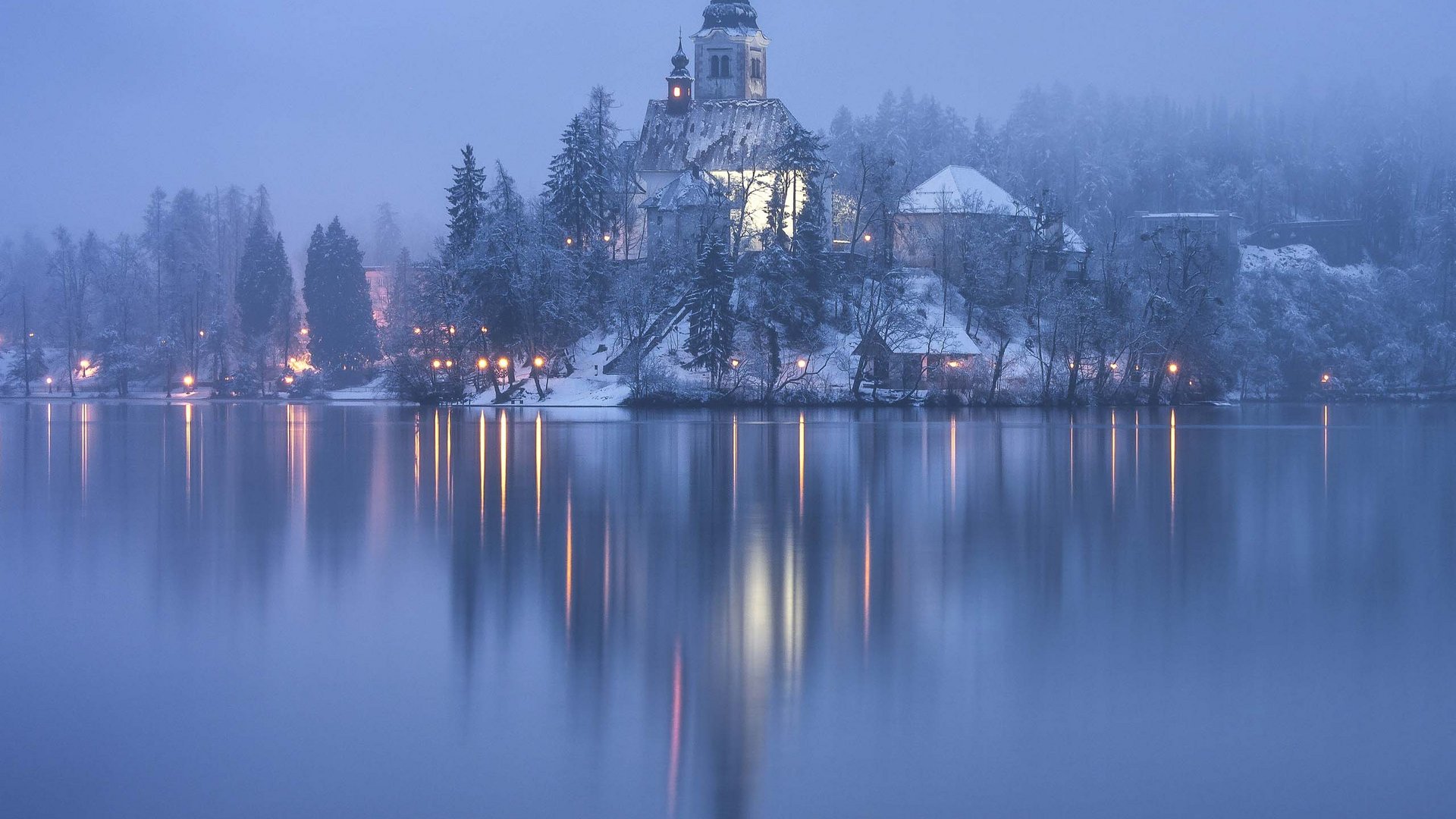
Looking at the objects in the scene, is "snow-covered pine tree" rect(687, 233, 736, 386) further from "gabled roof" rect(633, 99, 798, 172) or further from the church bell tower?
the church bell tower

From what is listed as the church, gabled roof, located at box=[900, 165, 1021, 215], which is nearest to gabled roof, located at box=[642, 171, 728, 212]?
the church

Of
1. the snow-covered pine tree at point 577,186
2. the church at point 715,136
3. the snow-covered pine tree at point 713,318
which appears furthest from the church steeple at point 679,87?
the snow-covered pine tree at point 713,318

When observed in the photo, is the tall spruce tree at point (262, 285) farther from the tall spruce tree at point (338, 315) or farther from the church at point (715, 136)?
the church at point (715, 136)

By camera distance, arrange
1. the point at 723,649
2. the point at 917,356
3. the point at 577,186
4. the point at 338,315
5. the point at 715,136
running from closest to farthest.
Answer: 1. the point at 723,649
2. the point at 917,356
3. the point at 577,186
4. the point at 715,136
5. the point at 338,315

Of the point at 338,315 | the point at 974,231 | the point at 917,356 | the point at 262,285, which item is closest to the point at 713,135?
the point at 974,231

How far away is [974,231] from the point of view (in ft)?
266

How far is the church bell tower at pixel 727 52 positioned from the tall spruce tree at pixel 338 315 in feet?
93.1

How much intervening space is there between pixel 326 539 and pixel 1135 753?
41.0 ft

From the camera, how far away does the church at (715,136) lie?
82375 mm

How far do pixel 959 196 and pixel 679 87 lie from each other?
63.4 feet

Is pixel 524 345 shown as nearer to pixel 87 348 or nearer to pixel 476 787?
pixel 87 348

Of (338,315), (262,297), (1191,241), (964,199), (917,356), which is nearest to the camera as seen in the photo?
(917,356)

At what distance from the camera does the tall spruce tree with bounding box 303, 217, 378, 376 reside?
9450cm

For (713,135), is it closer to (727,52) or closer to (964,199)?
(727,52)
